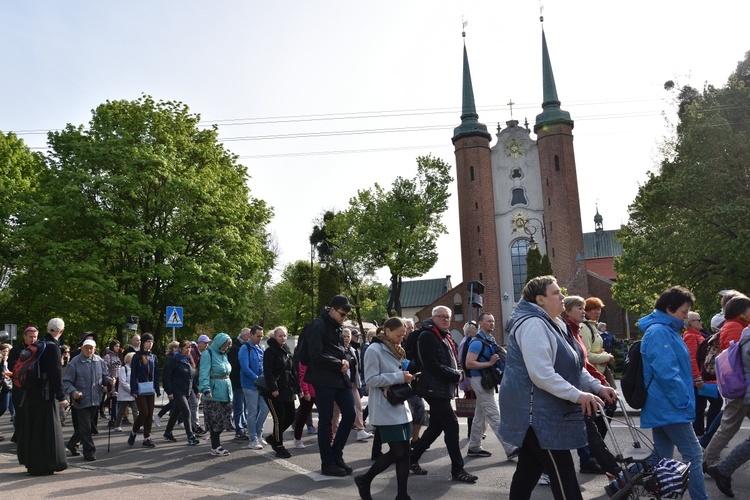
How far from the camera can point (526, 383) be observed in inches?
168

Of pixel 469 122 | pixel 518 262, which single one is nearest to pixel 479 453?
pixel 518 262

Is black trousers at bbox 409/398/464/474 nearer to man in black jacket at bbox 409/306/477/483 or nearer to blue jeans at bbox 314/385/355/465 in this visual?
man in black jacket at bbox 409/306/477/483

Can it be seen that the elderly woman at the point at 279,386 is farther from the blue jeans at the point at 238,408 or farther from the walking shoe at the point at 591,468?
the walking shoe at the point at 591,468

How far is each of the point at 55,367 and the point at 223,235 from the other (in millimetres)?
21246

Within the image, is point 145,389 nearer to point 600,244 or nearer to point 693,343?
point 693,343

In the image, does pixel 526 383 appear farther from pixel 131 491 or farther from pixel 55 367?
pixel 55 367

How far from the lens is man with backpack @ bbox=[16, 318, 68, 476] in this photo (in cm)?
802

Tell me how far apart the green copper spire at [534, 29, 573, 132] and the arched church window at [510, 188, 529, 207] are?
5.22 m

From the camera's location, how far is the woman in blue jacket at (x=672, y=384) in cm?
529

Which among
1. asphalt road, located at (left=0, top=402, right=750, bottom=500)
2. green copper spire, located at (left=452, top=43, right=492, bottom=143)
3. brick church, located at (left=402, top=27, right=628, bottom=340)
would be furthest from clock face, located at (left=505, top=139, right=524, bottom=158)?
asphalt road, located at (left=0, top=402, right=750, bottom=500)

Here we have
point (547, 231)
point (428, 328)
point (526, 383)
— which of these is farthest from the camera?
point (547, 231)

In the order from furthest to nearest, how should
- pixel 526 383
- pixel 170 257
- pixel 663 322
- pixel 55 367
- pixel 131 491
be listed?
pixel 170 257, pixel 55 367, pixel 131 491, pixel 663 322, pixel 526 383

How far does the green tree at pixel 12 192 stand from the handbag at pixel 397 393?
25.9 m

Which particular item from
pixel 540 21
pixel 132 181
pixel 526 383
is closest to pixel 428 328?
pixel 526 383
